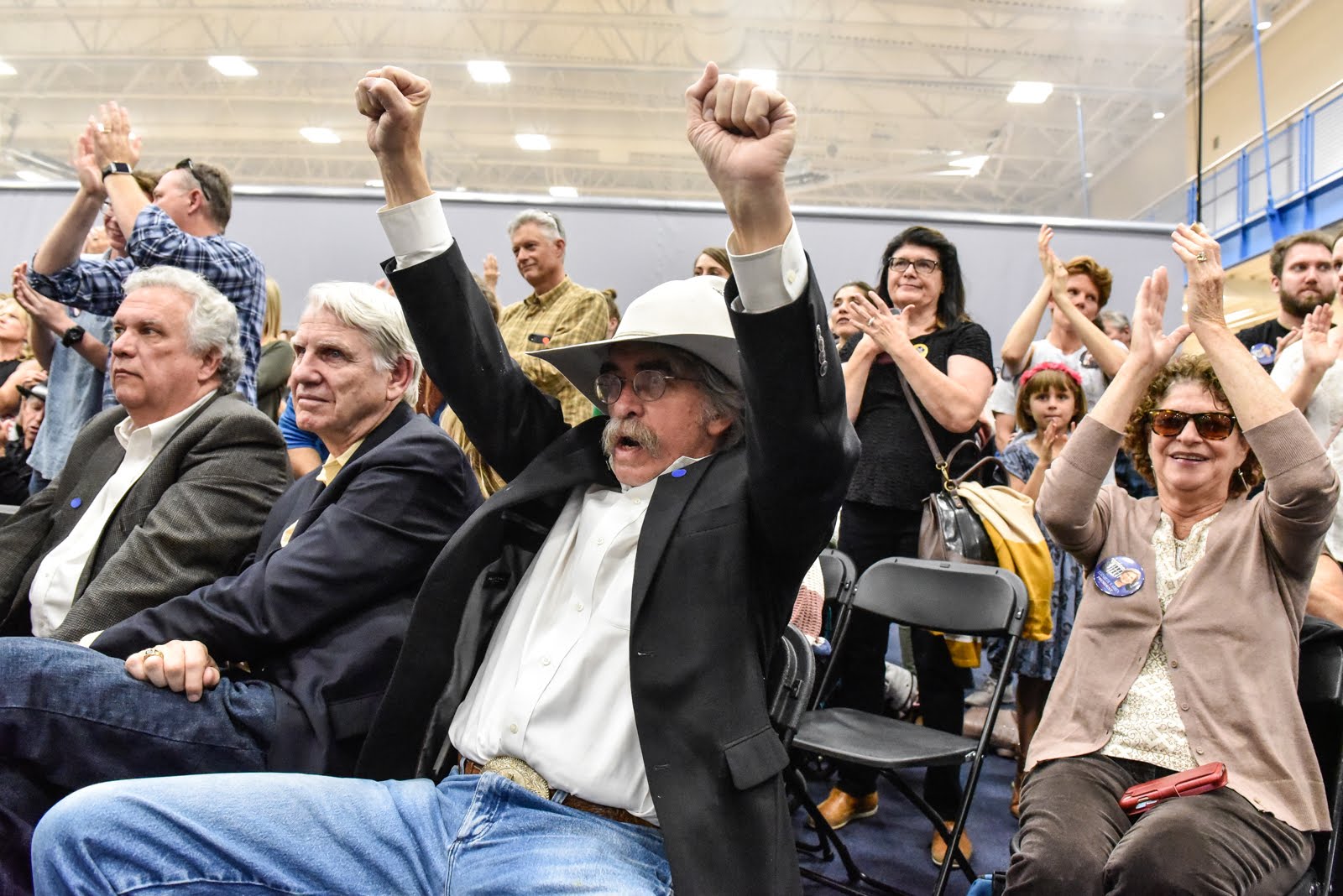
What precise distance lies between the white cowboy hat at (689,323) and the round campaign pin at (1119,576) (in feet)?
3.78

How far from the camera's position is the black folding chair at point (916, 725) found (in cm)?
229

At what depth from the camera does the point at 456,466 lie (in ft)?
6.46

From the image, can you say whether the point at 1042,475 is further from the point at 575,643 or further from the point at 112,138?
the point at 112,138

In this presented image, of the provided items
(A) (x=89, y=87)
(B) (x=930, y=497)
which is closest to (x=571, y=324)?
(B) (x=930, y=497)

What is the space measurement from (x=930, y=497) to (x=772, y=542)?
176 cm

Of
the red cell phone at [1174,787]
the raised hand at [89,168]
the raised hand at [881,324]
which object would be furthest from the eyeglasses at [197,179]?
the red cell phone at [1174,787]

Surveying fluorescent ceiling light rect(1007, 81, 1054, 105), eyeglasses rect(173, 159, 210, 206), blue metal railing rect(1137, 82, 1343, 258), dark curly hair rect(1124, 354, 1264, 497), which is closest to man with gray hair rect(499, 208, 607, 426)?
eyeglasses rect(173, 159, 210, 206)

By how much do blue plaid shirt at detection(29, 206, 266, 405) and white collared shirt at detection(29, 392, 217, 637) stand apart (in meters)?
0.69

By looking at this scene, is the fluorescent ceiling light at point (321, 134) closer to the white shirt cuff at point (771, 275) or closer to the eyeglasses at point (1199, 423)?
the eyeglasses at point (1199, 423)

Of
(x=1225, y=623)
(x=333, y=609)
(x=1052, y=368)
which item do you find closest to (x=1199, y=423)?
(x=1225, y=623)

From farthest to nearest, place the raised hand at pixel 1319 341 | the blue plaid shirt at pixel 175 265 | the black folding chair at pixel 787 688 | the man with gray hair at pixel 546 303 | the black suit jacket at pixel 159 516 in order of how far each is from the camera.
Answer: the man with gray hair at pixel 546 303 → the blue plaid shirt at pixel 175 265 → the raised hand at pixel 1319 341 → the black suit jacket at pixel 159 516 → the black folding chair at pixel 787 688

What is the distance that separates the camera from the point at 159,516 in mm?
2098

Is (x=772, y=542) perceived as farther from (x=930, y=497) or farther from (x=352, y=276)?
(x=352, y=276)

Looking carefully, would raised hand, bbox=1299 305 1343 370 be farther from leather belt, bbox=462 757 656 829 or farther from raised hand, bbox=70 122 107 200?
raised hand, bbox=70 122 107 200
